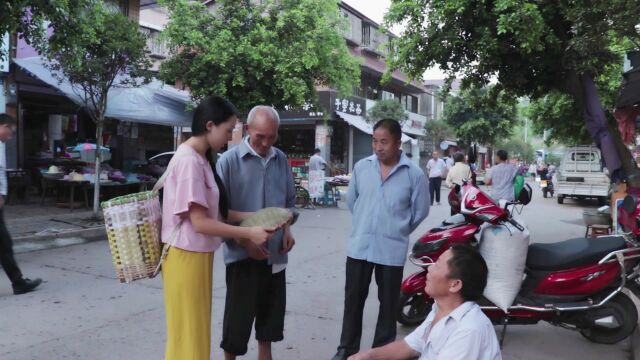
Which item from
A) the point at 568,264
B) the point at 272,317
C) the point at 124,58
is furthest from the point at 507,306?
the point at 124,58

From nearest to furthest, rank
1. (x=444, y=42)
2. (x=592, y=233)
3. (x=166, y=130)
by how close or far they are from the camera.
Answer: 1. (x=444, y=42)
2. (x=592, y=233)
3. (x=166, y=130)

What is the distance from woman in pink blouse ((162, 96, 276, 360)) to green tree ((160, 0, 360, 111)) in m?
10.2

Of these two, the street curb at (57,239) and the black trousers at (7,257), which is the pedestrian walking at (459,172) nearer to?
the street curb at (57,239)

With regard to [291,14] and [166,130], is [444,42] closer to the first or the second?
[291,14]

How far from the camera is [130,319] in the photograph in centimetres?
445

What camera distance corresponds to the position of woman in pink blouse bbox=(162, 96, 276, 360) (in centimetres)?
228

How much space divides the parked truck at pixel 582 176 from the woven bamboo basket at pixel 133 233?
16462 mm

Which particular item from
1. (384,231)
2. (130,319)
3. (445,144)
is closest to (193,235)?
(384,231)

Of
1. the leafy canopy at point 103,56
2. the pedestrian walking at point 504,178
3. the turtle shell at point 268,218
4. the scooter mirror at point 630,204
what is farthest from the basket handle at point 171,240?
the pedestrian walking at point 504,178

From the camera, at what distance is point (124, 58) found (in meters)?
9.02

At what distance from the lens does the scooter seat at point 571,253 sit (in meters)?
3.99

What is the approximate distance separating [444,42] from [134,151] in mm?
10470

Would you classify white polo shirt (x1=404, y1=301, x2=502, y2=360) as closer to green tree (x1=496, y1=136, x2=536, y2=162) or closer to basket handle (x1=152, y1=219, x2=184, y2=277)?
basket handle (x1=152, y1=219, x2=184, y2=277)

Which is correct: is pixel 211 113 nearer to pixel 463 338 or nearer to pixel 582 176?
pixel 463 338
